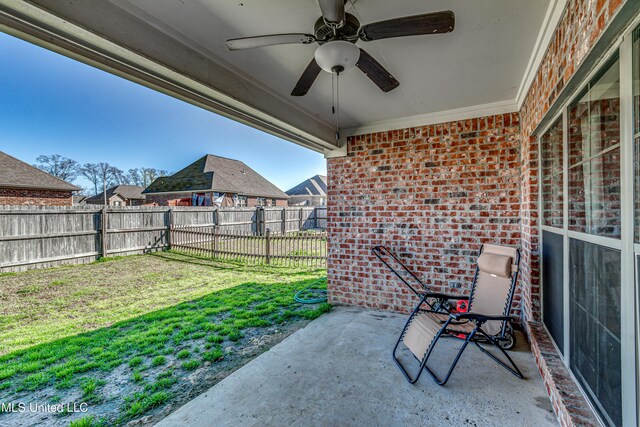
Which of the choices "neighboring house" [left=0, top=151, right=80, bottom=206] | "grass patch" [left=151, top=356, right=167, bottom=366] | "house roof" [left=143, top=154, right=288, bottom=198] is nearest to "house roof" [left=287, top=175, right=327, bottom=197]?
"house roof" [left=143, top=154, right=288, bottom=198]

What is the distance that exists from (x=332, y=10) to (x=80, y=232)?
9235 millimetres

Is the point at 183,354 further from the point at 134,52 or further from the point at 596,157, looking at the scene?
the point at 596,157

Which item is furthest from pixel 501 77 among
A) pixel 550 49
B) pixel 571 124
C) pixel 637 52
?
pixel 637 52

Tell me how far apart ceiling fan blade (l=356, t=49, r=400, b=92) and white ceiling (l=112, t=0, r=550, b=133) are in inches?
9.6

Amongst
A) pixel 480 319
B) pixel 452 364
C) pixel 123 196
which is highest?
pixel 123 196

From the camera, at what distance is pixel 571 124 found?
184 centimetres

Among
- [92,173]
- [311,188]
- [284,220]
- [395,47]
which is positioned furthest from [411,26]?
[311,188]

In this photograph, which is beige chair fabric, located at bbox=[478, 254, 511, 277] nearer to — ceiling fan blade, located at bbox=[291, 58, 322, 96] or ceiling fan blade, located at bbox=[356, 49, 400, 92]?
ceiling fan blade, located at bbox=[356, 49, 400, 92]

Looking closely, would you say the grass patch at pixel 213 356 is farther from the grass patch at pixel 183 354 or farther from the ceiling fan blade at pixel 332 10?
the ceiling fan blade at pixel 332 10

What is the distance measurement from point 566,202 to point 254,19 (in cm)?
247

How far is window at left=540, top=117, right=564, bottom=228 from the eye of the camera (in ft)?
6.98

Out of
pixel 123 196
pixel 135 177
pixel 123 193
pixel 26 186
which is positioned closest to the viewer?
pixel 26 186

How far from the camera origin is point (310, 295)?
4.90 meters

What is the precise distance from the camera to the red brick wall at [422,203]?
3.47 metres
